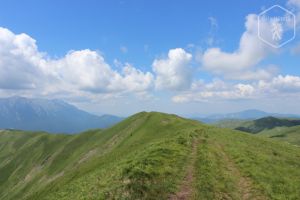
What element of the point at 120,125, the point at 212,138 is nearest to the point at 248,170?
the point at 212,138

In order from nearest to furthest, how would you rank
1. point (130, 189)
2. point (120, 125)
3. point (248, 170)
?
point (130, 189) < point (248, 170) < point (120, 125)

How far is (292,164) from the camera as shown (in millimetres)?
42344

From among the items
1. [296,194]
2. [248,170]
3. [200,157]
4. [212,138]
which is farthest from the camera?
[212,138]

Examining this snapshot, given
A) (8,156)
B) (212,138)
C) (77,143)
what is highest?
(212,138)

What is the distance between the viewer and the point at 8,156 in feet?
538

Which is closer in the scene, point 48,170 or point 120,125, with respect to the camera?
point 48,170

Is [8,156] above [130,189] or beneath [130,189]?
beneath

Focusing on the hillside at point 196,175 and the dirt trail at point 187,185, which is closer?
the dirt trail at point 187,185

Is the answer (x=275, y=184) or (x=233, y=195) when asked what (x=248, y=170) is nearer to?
(x=275, y=184)

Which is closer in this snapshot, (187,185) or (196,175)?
(187,185)

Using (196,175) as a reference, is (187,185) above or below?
below

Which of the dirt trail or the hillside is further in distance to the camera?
the hillside

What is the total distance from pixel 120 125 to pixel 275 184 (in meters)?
79.6

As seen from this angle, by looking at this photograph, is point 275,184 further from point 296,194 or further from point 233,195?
point 233,195
